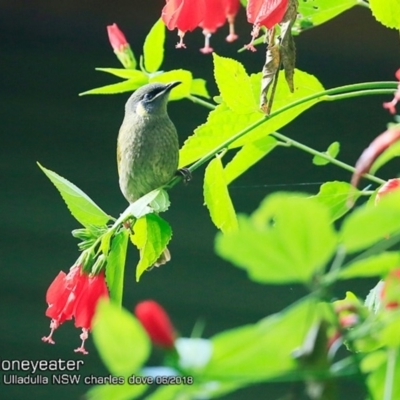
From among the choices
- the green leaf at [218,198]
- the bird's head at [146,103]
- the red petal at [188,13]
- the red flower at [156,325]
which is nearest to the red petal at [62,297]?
the green leaf at [218,198]

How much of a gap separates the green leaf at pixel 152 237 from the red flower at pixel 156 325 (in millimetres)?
468

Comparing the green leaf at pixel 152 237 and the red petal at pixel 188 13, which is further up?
the red petal at pixel 188 13

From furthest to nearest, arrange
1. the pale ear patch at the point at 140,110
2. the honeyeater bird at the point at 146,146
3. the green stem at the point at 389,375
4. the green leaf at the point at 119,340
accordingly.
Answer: the pale ear patch at the point at 140,110
the honeyeater bird at the point at 146,146
the green stem at the point at 389,375
the green leaf at the point at 119,340

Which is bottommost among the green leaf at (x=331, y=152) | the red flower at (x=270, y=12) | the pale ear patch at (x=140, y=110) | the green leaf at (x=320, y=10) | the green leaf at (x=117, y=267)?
the green leaf at (x=117, y=267)

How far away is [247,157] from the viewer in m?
0.81

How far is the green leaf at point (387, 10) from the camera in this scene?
2.14ft

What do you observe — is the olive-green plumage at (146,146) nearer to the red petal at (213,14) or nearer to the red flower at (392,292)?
the red petal at (213,14)

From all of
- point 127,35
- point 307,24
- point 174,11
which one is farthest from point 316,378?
point 127,35

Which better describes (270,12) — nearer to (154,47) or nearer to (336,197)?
(336,197)

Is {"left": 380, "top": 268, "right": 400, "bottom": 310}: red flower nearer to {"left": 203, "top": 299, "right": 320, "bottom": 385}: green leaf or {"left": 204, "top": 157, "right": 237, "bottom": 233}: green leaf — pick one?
{"left": 203, "top": 299, "right": 320, "bottom": 385}: green leaf

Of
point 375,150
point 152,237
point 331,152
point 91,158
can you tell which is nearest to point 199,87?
point 331,152

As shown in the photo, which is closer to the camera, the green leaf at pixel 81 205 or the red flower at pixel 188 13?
the red flower at pixel 188 13

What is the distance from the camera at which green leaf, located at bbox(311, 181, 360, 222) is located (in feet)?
2.50

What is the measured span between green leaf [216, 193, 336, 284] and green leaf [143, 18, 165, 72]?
0.76 m
